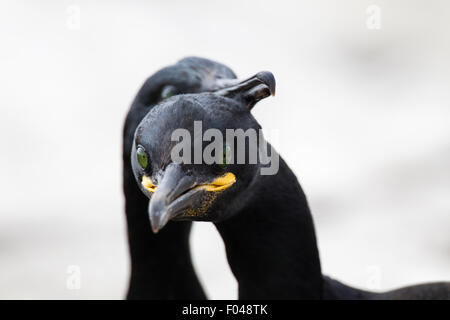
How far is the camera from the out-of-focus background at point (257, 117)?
20.0 feet

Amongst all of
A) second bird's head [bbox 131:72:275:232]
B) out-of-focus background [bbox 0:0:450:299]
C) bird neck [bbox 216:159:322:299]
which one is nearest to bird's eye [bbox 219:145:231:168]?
second bird's head [bbox 131:72:275:232]

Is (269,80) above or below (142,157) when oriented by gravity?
above

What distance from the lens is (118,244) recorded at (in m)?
6.38

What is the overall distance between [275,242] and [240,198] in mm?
245

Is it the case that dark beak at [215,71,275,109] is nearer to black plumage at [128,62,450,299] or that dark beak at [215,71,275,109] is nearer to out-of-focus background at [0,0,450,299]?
black plumage at [128,62,450,299]

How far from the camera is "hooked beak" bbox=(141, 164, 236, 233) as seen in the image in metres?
2.38

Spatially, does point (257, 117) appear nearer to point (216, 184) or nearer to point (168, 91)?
point (168, 91)

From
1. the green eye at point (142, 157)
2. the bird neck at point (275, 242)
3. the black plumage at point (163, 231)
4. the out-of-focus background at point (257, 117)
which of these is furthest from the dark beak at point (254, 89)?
the out-of-focus background at point (257, 117)

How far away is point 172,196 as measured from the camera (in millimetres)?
2436

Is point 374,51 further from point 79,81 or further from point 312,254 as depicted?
point 312,254

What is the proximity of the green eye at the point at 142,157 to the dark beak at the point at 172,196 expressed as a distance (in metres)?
0.11

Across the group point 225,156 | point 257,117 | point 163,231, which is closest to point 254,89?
point 225,156

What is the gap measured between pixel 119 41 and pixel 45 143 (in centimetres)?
162
